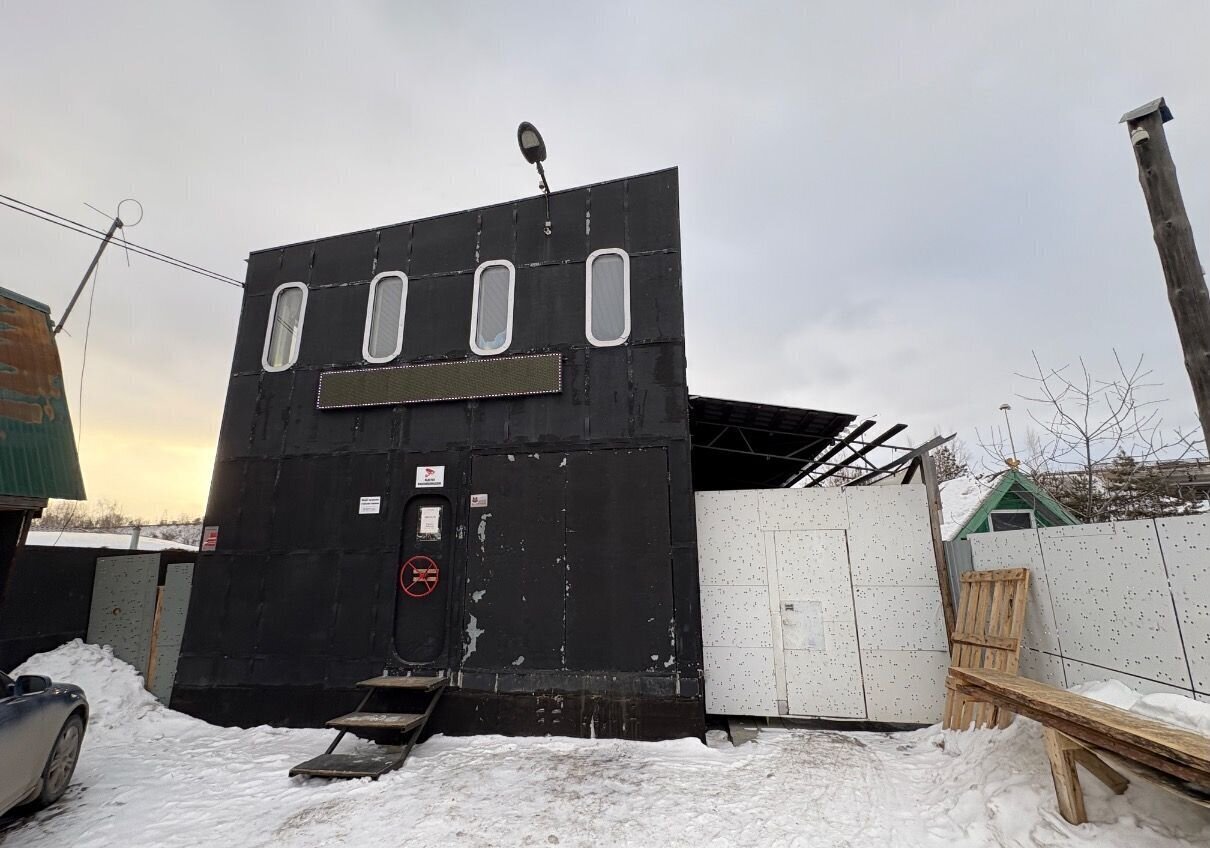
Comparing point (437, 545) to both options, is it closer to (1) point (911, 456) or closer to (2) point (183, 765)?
(2) point (183, 765)

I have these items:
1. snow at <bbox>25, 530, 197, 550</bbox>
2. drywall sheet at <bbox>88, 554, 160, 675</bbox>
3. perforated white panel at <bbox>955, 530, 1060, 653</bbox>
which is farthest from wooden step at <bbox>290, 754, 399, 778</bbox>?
snow at <bbox>25, 530, 197, 550</bbox>

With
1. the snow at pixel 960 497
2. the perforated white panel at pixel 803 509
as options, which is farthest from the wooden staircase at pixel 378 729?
the snow at pixel 960 497

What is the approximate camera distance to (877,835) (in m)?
3.97

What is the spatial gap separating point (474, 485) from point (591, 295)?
3097mm

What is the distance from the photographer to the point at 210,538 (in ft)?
26.3

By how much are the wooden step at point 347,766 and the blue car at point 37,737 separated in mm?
1958

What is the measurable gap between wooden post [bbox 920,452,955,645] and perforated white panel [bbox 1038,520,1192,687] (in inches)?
66.1

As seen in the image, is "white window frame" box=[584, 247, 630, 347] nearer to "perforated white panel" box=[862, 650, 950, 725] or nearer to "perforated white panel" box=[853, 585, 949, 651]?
"perforated white panel" box=[853, 585, 949, 651]

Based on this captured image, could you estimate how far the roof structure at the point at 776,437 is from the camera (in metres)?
8.33

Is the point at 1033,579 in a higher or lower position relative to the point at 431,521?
lower

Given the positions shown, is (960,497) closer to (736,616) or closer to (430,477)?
(736,616)

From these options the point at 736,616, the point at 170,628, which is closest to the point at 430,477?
the point at 736,616

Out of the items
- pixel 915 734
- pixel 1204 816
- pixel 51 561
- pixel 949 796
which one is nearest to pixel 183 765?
pixel 51 561

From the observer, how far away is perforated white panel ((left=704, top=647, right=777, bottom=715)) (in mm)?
6781
